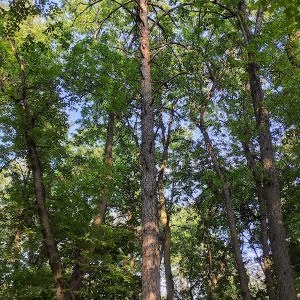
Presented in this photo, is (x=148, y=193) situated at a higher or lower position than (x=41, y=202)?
lower

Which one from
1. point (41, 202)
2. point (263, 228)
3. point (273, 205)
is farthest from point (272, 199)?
point (263, 228)

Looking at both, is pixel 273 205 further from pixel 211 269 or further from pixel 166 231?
pixel 211 269

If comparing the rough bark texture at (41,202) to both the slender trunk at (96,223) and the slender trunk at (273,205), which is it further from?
the slender trunk at (273,205)

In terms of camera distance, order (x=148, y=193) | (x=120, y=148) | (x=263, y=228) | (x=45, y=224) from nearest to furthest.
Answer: (x=148, y=193) → (x=45, y=224) → (x=263, y=228) → (x=120, y=148)

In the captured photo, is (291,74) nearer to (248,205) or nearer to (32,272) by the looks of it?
(32,272)

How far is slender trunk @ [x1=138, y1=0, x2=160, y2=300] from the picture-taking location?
20.4 ft

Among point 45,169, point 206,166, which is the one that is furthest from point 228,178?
point 45,169

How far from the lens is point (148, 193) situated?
7133 millimetres

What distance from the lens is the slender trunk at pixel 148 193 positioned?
20.4 feet

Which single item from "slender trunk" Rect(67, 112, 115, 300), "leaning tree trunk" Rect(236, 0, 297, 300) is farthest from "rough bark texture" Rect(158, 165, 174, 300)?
"leaning tree trunk" Rect(236, 0, 297, 300)

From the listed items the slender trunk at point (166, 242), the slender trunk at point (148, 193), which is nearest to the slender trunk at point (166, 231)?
the slender trunk at point (166, 242)

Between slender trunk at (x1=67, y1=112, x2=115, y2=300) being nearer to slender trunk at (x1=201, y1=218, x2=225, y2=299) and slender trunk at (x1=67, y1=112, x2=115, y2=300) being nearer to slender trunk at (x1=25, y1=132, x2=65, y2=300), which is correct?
slender trunk at (x1=25, y1=132, x2=65, y2=300)

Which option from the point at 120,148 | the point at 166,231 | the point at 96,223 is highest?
the point at 120,148

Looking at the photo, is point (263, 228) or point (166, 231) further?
point (166, 231)
